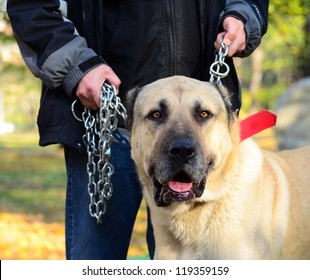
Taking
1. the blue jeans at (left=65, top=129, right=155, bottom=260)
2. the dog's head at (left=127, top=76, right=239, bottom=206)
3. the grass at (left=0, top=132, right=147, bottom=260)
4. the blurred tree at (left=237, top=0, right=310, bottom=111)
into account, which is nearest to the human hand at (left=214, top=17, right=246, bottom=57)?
the dog's head at (left=127, top=76, right=239, bottom=206)

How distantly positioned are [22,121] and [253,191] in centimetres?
5687

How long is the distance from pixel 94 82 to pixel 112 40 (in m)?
0.39

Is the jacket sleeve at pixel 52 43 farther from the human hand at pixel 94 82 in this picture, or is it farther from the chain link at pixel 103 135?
the chain link at pixel 103 135

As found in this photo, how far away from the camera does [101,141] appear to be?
3.41m

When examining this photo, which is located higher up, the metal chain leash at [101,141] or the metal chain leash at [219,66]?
the metal chain leash at [219,66]

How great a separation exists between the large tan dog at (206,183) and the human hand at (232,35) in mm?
263

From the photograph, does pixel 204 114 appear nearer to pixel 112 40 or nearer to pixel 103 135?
pixel 103 135

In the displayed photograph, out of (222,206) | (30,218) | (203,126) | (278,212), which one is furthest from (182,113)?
(30,218)

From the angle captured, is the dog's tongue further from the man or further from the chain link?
the man

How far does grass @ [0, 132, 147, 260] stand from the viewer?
26.6 ft

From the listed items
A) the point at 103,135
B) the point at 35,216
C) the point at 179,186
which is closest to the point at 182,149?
the point at 179,186

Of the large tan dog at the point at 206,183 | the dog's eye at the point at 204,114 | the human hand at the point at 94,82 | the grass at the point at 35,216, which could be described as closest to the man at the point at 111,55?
the human hand at the point at 94,82

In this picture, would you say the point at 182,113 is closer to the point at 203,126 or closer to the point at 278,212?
the point at 203,126

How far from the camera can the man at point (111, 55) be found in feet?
10.9
